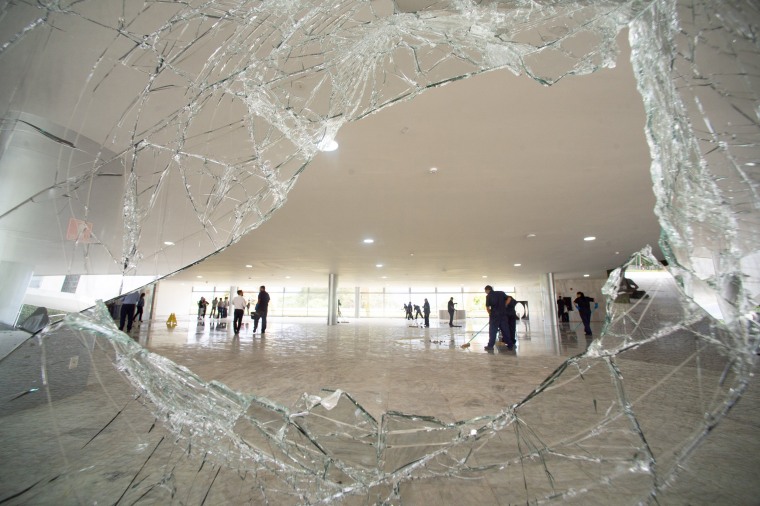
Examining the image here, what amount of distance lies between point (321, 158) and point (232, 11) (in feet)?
7.27

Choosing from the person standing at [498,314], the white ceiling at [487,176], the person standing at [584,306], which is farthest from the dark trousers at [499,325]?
the person standing at [584,306]

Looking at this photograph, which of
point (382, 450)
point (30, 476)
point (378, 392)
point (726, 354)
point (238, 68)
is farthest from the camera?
point (378, 392)

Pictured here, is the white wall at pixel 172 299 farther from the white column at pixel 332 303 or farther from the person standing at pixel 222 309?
the white column at pixel 332 303

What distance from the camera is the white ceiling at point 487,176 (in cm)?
266

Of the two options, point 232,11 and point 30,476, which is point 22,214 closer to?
point 30,476

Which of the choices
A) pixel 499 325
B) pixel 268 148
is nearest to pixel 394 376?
pixel 268 148

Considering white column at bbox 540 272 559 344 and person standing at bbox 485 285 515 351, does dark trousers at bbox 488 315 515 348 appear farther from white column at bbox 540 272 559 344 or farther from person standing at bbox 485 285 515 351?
white column at bbox 540 272 559 344

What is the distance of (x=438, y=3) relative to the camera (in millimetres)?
1528

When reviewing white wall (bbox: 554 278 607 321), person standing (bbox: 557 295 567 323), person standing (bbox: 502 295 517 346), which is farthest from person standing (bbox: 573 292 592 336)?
white wall (bbox: 554 278 607 321)

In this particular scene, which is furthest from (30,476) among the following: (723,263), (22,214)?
(723,263)

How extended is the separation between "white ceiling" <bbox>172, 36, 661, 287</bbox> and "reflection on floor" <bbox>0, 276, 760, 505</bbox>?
2.12 m

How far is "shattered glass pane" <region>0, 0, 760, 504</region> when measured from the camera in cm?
103

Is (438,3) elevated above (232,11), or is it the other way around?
(438,3)

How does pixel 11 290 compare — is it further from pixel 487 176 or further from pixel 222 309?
pixel 222 309
